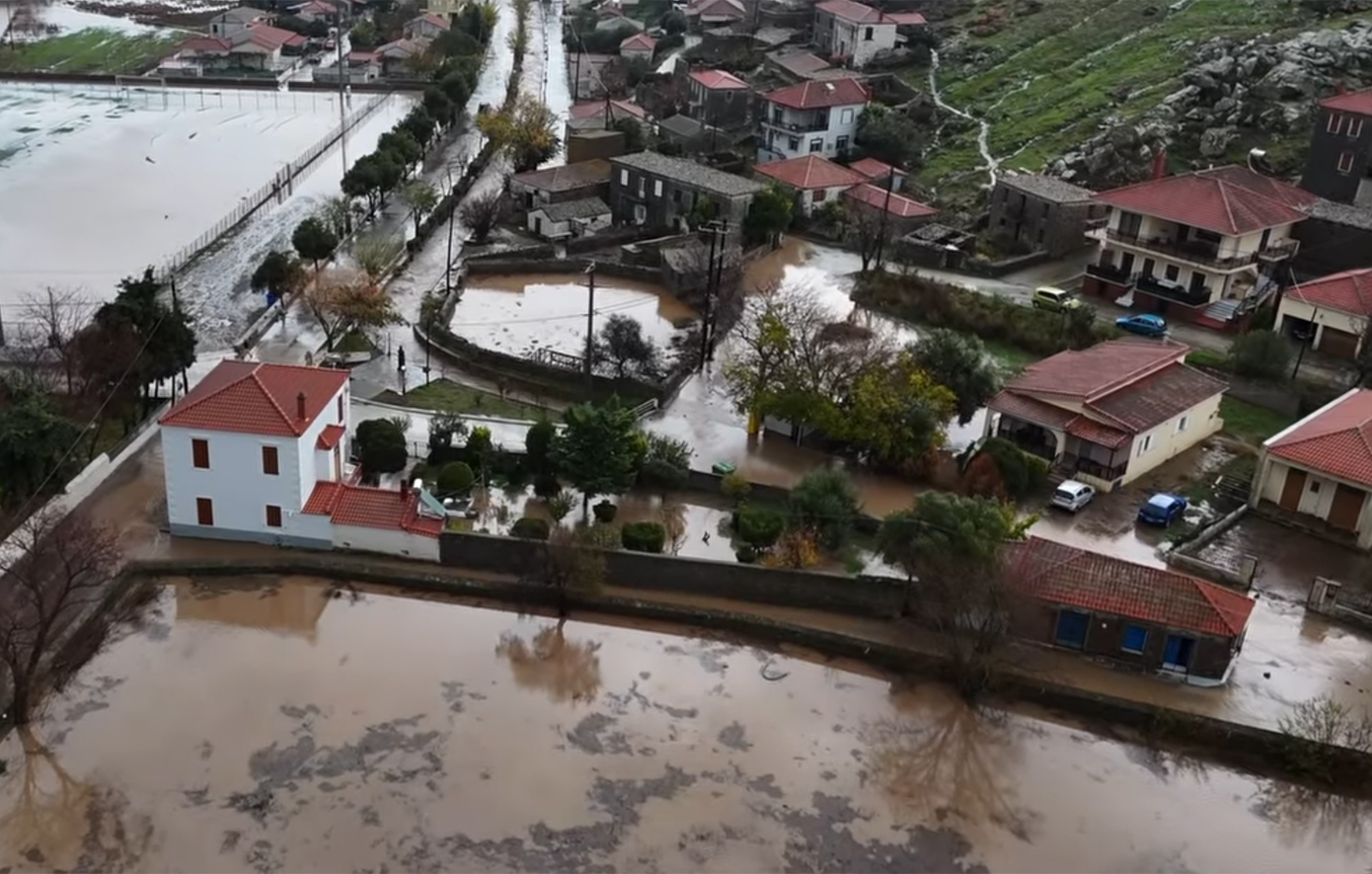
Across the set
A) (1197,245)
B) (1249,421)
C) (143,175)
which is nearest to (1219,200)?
(1197,245)

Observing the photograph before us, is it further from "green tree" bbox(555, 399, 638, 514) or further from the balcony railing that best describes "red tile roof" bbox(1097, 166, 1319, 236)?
"green tree" bbox(555, 399, 638, 514)

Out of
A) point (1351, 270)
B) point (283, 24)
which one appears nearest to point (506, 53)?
point (283, 24)

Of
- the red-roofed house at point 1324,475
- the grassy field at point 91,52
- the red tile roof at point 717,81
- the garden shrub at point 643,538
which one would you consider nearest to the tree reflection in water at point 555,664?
the garden shrub at point 643,538

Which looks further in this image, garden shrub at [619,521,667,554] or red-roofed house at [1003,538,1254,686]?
garden shrub at [619,521,667,554]

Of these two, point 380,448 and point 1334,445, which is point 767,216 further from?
point 1334,445

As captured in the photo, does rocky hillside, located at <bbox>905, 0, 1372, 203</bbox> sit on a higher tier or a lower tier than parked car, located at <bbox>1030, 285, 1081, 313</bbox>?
higher

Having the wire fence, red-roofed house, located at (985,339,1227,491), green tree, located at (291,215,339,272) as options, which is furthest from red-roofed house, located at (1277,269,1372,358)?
the wire fence
